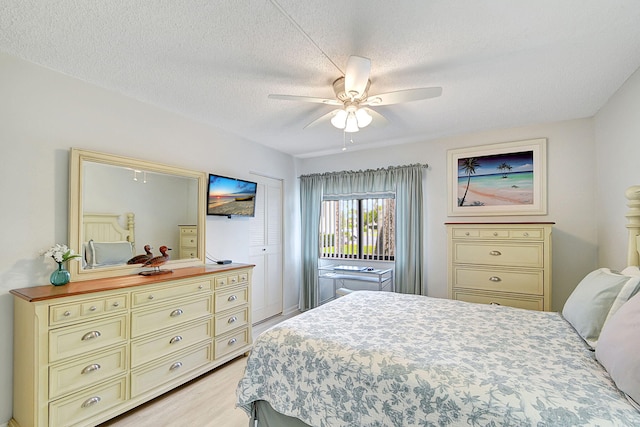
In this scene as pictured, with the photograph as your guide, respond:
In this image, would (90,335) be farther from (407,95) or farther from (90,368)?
(407,95)

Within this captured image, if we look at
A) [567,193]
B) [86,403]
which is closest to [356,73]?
[86,403]

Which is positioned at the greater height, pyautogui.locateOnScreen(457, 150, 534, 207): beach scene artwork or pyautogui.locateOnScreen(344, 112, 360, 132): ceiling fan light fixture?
Answer: pyautogui.locateOnScreen(344, 112, 360, 132): ceiling fan light fixture

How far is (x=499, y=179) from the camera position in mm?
3428

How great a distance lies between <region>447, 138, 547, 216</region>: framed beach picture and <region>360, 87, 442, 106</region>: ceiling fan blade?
78.0 inches

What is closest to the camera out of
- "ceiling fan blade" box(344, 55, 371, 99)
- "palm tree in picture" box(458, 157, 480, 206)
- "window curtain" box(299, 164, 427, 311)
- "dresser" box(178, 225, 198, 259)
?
"ceiling fan blade" box(344, 55, 371, 99)

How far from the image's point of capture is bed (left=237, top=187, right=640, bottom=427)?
43.4 inches

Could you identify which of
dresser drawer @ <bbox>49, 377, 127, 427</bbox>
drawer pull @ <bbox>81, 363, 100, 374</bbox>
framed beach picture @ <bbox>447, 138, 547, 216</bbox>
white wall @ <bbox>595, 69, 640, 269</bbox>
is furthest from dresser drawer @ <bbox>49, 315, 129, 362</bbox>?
white wall @ <bbox>595, 69, 640, 269</bbox>

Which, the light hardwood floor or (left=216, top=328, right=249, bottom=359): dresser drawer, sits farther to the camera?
(left=216, top=328, right=249, bottom=359): dresser drawer

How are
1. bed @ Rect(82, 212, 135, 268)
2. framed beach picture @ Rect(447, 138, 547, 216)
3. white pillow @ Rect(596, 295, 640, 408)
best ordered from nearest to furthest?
white pillow @ Rect(596, 295, 640, 408)
bed @ Rect(82, 212, 135, 268)
framed beach picture @ Rect(447, 138, 547, 216)

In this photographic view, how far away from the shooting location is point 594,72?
2.14 metres

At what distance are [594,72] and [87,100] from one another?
3878mm

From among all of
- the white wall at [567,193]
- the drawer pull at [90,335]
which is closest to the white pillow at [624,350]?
the white wall at [567,193]

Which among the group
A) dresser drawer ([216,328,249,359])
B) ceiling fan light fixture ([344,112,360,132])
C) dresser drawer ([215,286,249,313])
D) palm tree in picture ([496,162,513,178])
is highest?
ceiling fan light fixture ([344,112,360,132])

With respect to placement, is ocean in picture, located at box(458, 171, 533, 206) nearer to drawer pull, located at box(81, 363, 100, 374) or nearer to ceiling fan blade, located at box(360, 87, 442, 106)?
ceiling fan blade, located at box(360, 87, 442, 106)
